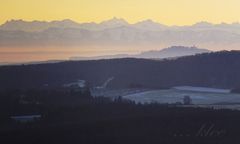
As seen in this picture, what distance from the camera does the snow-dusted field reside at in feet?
177

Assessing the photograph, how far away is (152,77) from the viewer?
73.2 meters

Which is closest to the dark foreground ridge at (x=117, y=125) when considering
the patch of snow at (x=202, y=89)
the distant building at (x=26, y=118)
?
the distant building at (x=26, y=118)

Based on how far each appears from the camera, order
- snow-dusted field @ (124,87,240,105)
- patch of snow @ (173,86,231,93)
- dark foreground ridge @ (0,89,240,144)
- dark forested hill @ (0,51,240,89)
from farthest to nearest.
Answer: dark forested hill @ (0,51,240,89) < patch of snow @ (173,86,231,93) < snow-dusted field @ (124,87,240,105) < dark foreground ridge @ (0,89,240,144)

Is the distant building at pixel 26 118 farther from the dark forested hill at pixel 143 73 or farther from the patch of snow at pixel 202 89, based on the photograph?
the patch of snow at pixel 202 89

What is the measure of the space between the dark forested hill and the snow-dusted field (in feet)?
14.8

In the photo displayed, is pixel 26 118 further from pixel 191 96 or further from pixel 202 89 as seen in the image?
pixel 202 89

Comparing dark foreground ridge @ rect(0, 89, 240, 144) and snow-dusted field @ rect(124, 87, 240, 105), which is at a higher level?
dark foreground ridge @ rect(0, 89, 240, 144)

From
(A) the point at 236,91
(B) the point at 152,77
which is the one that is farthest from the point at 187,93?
(B) the point at 152,77

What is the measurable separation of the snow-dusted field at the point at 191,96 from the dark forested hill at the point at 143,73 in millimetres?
4505

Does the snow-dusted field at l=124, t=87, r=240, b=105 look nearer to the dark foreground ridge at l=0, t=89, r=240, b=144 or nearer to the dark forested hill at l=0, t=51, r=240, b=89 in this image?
the dark forested hill at l=0, t=51, r=240, b=89

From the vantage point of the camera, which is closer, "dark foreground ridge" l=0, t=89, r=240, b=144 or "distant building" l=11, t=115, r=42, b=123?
"dark foreground ridge" l=0, t=89, r=240, b=144

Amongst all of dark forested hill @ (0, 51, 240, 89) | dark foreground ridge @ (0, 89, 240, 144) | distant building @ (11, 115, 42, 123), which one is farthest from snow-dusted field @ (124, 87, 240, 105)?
distant building @ (11, 115, 42, 123)

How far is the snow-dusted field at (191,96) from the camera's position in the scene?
54.1 meters

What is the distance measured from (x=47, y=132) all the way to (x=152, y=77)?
134 feet
